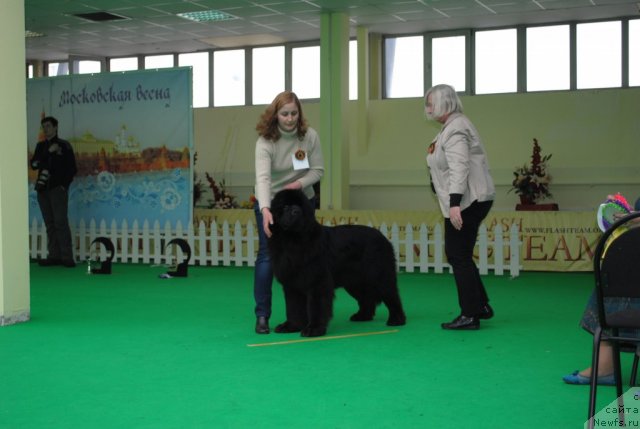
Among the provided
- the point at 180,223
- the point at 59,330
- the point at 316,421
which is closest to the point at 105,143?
the point at 180,223

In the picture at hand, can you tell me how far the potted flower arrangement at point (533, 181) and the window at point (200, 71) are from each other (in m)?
7.14

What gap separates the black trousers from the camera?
5250 millimetres

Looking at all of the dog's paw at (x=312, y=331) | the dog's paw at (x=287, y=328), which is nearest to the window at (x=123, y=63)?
the dog's paw at (x=287, y=328)

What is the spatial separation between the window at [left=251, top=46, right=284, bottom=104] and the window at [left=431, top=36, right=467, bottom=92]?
327 cm

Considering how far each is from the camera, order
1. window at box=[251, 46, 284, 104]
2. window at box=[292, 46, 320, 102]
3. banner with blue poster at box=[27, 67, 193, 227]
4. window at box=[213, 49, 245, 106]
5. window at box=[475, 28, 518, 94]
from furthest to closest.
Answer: window at box=[213, 49, 245, 106] < window at box=[251, 46, 284, 104] < window at box=[292, 46, 320, 102] < window at box=[475, 28, 518, 94] < banner with blue poster at box=[27, 67, 193, 227]

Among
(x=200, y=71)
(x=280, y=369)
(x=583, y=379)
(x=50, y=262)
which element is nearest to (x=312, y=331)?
(x=280, y=369)

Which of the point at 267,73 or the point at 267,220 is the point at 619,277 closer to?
the point at 267,220

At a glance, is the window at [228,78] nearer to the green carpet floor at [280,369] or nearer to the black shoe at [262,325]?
the green carpet floor at [280,369]

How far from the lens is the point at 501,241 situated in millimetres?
9375

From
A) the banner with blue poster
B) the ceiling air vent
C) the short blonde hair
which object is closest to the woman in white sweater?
the short blonde hair

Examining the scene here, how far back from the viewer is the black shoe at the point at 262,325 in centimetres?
527

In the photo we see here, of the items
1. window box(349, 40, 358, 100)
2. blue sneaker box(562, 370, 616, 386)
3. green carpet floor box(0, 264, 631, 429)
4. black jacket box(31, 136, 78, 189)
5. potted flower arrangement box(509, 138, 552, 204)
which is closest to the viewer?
green carpet floor box(0, 264, 631, 429)

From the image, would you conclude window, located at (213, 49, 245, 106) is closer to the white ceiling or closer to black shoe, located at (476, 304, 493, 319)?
the white ceiling

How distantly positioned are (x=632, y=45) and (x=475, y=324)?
10.3 metres
